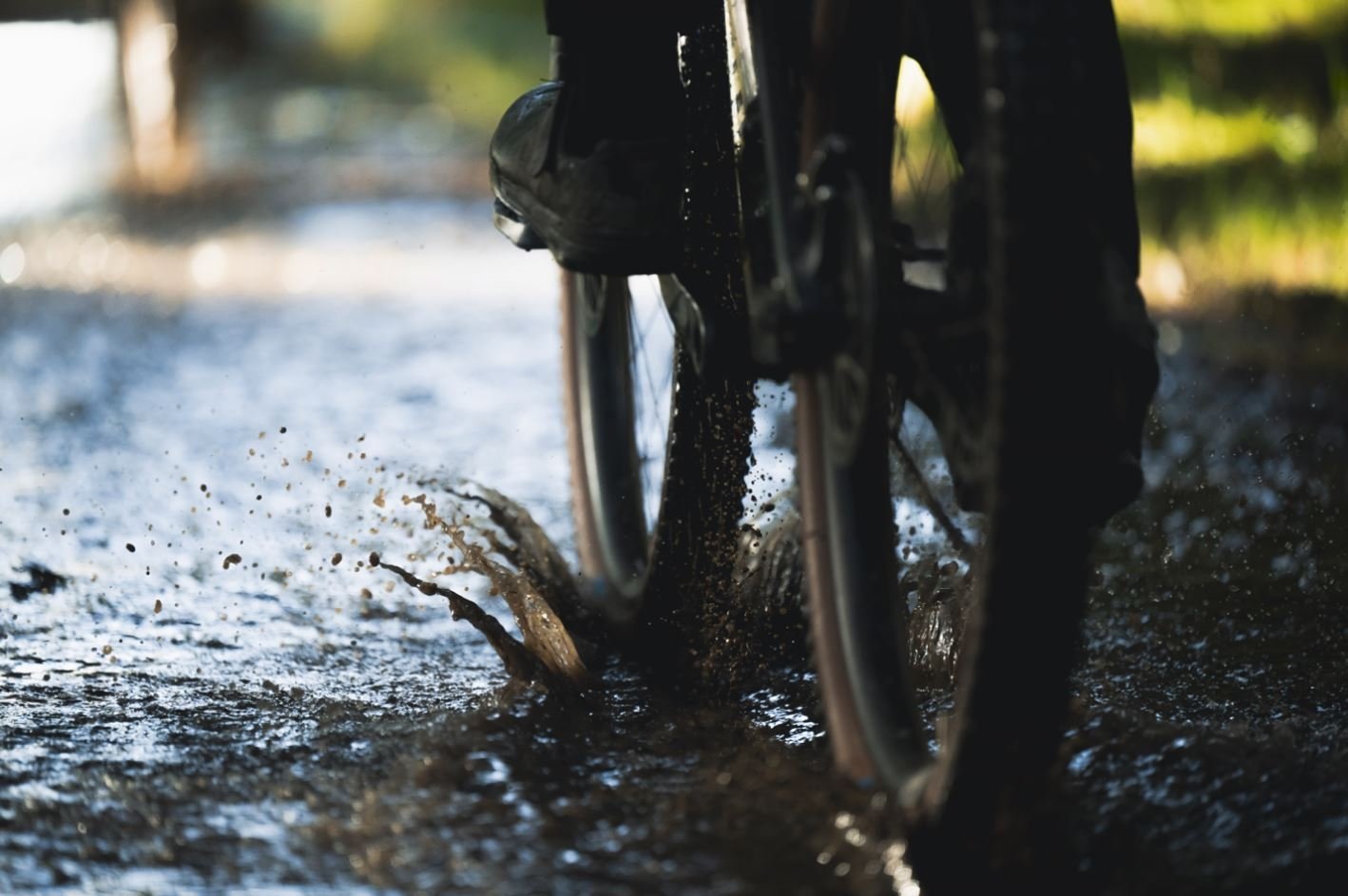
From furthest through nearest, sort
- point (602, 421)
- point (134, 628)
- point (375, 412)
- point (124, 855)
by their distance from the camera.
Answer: point (375, 412) → point (602, 421) → point (134, 628) → point (124, 855)

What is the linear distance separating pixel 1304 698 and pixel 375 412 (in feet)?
8.55

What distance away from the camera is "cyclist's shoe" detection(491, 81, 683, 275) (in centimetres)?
261

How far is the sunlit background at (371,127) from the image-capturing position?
5500 millimetres

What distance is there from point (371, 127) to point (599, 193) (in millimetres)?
8355

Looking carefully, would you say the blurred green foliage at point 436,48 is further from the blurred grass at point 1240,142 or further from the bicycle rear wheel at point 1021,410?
the bicycle rear wheel at point 1021,410

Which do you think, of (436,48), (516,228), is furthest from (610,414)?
(436,48)

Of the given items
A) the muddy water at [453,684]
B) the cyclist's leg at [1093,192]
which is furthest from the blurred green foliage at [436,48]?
the cyclist's leg at [1093,192]

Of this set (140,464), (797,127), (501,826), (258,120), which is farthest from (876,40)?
(258,120)

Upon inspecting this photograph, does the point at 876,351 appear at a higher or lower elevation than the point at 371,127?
lower

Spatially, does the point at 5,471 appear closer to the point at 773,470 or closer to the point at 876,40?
the point at 773,470

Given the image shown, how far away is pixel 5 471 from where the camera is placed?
412cm

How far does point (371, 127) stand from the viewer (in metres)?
10.7

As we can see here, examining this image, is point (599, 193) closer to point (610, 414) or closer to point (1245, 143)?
point (610, 414)

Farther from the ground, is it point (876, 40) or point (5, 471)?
point (876, 40)
